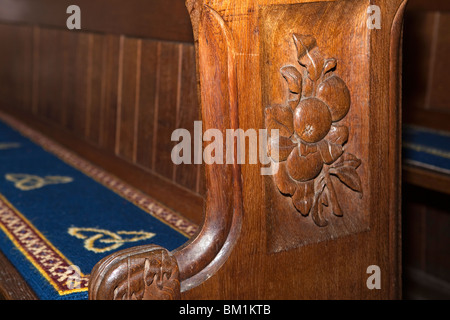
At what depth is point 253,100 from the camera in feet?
4.10

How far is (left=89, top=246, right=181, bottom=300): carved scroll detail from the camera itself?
3.67 feet

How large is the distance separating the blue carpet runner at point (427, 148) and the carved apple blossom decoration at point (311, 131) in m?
0.90

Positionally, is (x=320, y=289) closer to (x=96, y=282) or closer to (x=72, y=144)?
(x=96, y=282)

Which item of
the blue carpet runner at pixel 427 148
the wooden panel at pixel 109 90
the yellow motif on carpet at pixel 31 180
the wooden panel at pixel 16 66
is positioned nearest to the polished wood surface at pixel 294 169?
the wooden panel at pixel 109 90

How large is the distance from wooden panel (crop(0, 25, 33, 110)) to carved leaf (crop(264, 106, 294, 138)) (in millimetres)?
2074

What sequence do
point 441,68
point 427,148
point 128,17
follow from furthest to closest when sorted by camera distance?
point 441,68 → point 427,148 → point 128,17

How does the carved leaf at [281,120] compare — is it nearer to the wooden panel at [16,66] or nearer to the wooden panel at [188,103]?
the wooden panel at [188,103]

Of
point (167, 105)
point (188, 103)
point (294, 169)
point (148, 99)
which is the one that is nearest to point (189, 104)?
point (188, 103)

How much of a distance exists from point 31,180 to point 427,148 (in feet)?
4.52

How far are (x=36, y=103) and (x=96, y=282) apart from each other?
7.10 ft

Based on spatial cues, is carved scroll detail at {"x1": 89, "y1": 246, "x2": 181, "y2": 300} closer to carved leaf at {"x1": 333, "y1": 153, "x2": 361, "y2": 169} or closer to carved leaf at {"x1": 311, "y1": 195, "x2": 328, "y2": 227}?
carved leaf at {"x1": 311, "y1": 195, "x2": 328, "y2": 227}

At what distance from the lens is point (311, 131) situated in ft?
4.35

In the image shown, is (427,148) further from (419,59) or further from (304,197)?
(304,197)

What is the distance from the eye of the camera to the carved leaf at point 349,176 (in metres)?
1.39
